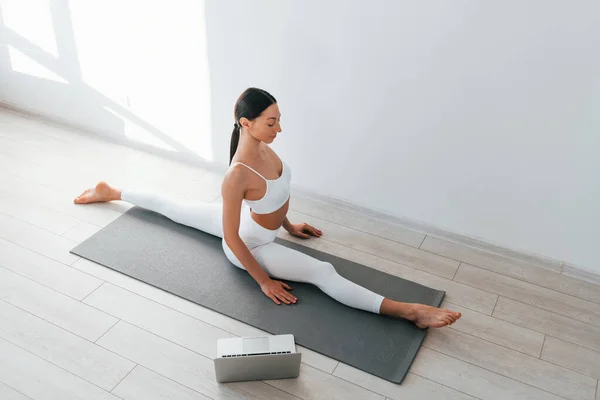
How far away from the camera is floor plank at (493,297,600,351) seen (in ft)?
7.80

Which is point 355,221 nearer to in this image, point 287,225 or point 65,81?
point 287,225

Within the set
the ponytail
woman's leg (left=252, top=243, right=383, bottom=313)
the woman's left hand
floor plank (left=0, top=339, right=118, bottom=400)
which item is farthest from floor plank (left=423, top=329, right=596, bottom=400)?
floor plank (left=0, top=339, right=118, bottom=400)

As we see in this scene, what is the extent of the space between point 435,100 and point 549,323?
0.99 metres

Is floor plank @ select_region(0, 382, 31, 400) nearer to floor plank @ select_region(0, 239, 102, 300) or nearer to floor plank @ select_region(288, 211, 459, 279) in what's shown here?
floor plank @ select_region(0, 239, 102, 300)

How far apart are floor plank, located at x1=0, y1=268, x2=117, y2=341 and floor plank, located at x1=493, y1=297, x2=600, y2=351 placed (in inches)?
59.1

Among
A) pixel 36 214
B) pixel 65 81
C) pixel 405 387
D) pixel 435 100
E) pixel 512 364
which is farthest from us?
pixel 65 81

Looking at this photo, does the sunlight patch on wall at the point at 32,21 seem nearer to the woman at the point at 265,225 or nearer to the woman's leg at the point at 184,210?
the woman's leg at the point at 184,210

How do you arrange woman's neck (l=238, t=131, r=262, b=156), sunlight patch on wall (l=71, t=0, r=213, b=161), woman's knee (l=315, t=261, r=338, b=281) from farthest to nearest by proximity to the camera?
sunlight patch on wall (l=71, t=0, r=213, b=161)
woman's knee (l=315, t=261, r=338, b=281)
woman's neck (l=238, t=131, r=262, b=156)

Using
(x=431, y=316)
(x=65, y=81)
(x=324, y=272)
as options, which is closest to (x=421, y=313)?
(x=431, y=316)

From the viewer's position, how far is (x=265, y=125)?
228 cm

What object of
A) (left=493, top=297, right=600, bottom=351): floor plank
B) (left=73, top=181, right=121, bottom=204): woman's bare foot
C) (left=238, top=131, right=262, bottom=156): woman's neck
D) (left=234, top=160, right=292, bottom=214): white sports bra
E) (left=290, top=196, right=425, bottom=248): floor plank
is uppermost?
(left=238, top=131, right=262, bottom=156): woman's neck

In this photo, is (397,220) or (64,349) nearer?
(64,349)

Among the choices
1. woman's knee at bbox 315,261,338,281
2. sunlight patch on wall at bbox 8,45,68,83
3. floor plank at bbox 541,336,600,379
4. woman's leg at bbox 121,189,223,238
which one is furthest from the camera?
sunlight patch on wall at bbox 8,45,68,83

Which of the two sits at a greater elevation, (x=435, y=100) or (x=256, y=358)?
(x=435, y=100)
